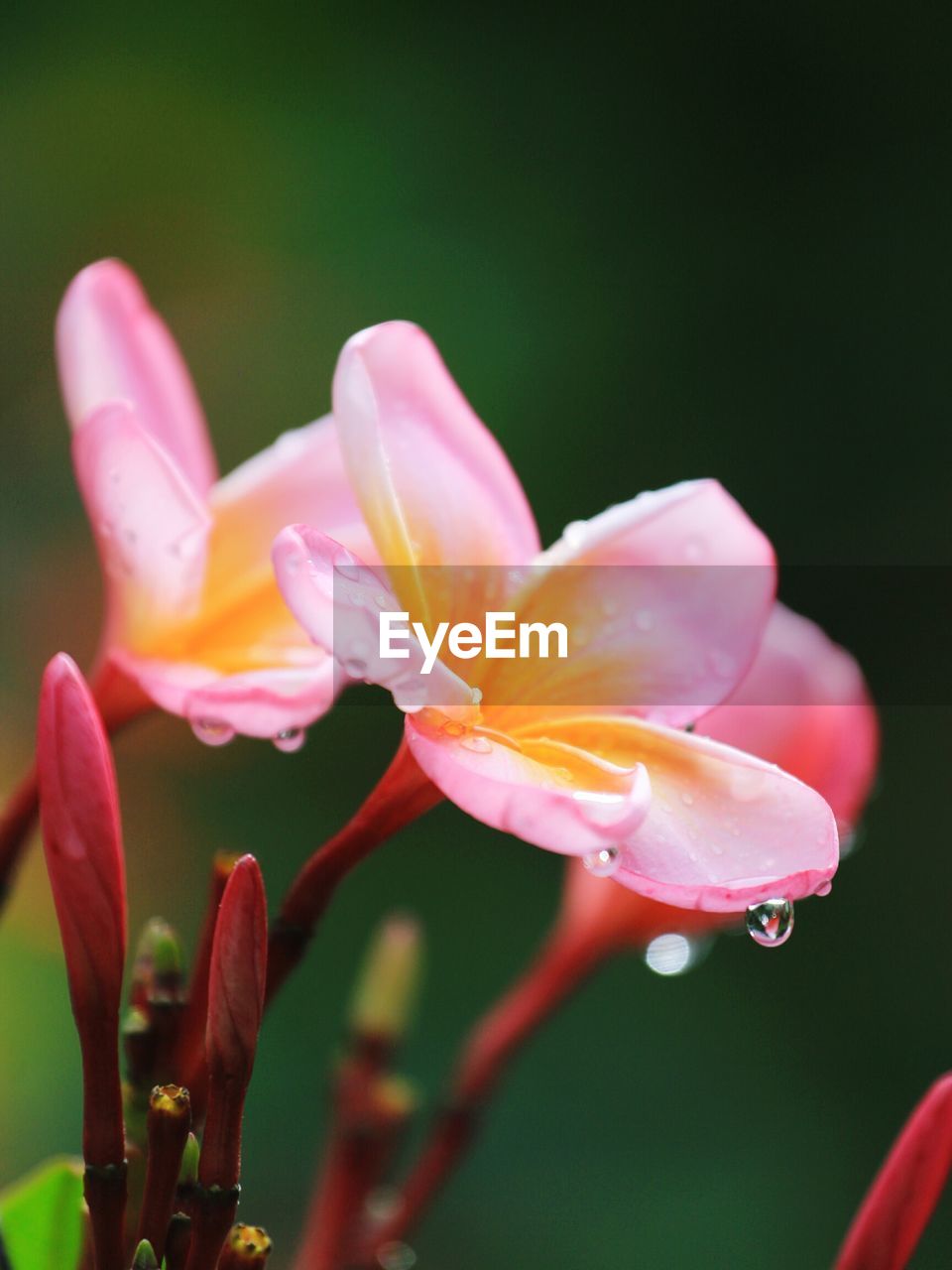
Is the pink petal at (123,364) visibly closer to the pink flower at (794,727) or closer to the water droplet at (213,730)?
the water droplet at (213,730)

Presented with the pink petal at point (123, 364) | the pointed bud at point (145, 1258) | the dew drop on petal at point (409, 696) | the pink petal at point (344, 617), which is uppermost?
the pink petal at point (123, 364)

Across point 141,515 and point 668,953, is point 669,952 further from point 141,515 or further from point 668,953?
point 141,515

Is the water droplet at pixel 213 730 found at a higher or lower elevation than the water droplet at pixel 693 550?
lower

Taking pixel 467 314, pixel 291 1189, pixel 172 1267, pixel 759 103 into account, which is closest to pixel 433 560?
pixel 172 1267

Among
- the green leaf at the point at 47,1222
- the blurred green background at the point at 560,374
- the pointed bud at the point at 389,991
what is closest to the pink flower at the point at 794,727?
the pointed bud at the point at 389,991

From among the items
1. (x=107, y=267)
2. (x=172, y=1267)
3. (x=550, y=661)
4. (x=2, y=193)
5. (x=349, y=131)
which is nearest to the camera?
(x=172, y=1267)

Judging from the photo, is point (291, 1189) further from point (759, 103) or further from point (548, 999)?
point (759, 103)
